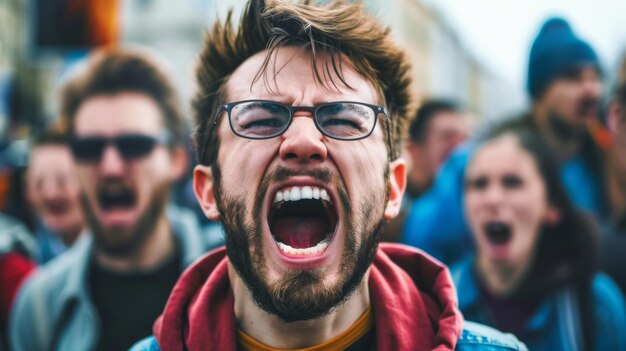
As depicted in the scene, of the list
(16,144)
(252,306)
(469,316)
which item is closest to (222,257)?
(252,306)

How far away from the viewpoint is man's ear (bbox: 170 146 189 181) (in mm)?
4273

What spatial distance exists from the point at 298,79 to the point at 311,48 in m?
0.13

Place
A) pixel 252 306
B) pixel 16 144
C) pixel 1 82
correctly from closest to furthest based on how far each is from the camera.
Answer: pixel 252 306 → pixel 16 144 → pixel 1 82

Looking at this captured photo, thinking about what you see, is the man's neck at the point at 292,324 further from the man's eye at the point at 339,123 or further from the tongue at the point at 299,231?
the man's eye at the point at 339,123

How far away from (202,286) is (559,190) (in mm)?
2477

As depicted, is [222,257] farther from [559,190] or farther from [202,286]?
[559,190]

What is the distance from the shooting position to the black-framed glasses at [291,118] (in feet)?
7.13

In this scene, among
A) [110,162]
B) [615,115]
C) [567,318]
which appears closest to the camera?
[567,318]

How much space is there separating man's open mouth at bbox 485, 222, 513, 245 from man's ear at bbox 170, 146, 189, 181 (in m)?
2.05

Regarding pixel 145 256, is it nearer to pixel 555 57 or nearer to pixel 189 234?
pixel 189 234

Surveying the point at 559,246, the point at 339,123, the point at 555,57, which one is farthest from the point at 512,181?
the point at 339,123

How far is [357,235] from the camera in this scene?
2.18 m

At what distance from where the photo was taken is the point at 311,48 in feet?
7.36

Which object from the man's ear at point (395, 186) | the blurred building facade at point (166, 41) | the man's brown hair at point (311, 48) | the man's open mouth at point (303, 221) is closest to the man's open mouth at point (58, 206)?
the blurred building facade at point (166, 41)
